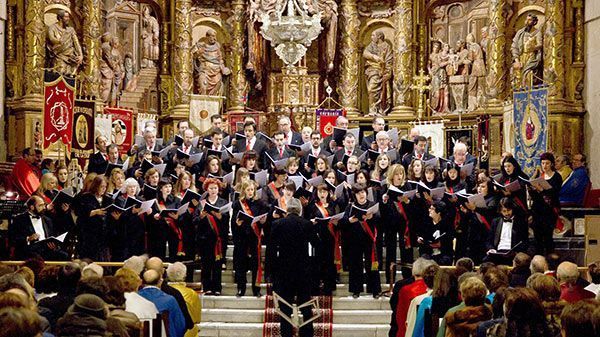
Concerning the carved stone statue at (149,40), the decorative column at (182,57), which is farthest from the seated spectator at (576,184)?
the carved stone statue at (149,40)

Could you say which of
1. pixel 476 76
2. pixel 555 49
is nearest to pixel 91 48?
pixel 476 76

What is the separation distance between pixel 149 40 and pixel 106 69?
1.30 metres

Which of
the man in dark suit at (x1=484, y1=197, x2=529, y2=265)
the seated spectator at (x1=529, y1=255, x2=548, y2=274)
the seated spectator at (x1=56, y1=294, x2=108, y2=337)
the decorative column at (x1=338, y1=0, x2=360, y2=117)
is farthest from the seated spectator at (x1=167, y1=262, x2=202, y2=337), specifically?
the decorative column at (x1=338, y1=0, x2=360, y2=117)

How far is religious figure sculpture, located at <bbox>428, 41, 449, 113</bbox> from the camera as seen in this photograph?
19344 mm

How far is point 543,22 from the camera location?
17.9m

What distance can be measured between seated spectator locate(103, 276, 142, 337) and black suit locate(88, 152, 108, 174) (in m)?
7.30

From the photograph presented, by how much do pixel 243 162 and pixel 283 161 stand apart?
573mm

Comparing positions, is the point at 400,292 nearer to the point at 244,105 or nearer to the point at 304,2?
the point at 304,2

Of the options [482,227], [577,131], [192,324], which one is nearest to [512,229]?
[482,227]

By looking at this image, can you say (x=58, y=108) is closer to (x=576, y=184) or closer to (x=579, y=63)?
(x=576, y=184)

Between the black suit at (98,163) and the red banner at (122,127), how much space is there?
3.21m

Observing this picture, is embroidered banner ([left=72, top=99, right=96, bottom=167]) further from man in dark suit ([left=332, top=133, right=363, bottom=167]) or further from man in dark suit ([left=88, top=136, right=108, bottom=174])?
man in dark suit ([left=332, top=133, right=363, bottom=167])

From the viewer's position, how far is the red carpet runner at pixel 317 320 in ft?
37.4

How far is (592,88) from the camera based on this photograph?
663 inches
